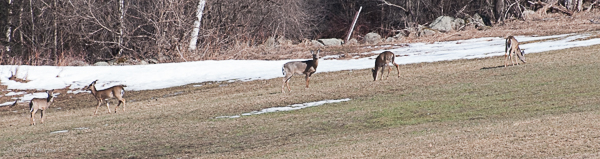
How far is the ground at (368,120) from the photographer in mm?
11562

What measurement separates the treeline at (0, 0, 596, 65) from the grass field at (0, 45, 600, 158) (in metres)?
12.6

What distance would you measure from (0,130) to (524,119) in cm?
1349

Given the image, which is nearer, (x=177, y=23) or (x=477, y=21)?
(x=177, y=23)

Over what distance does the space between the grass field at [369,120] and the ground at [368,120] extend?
0.10ft

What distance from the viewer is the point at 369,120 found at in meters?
16.0

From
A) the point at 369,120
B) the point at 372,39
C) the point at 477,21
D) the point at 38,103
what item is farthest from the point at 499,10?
the point at 38,103

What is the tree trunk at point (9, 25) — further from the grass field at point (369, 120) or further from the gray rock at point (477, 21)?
the gray rock at point (477, 21)

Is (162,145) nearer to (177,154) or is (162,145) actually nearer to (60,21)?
(177,154)

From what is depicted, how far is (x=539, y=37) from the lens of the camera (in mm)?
33562

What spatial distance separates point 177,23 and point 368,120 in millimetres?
23458

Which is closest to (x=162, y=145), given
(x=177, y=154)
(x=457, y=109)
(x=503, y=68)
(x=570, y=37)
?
(x=177, y=154)

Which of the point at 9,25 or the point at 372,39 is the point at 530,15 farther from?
the point at 9,25

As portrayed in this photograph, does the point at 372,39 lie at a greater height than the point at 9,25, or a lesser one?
lesser

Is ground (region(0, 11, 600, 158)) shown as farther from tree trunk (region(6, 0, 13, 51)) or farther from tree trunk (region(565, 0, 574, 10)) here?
tree trunk (region(6, 0, 13, 51))
